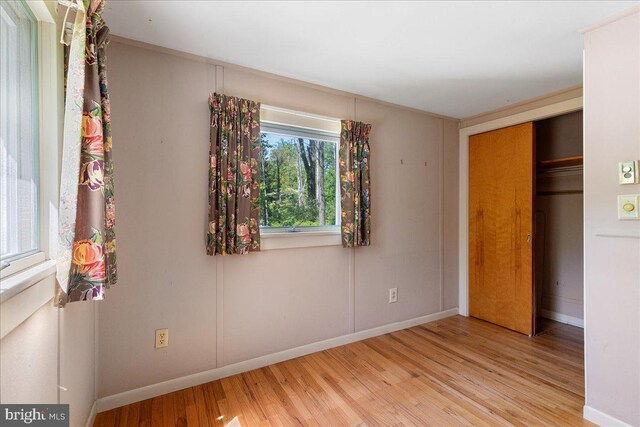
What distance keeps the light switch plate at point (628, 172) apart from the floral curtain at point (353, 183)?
152cm

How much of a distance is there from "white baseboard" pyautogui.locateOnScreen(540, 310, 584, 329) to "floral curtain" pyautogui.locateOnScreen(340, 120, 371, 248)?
7.69 feet

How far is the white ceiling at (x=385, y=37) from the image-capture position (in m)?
1.48

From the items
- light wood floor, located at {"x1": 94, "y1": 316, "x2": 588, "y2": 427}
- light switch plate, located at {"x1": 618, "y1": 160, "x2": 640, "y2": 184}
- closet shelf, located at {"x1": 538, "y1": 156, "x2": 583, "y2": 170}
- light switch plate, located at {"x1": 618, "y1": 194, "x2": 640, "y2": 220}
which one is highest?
closet shelf, located at {"x1": 538, "y1": 156, "x2": 583, "y2": 170}

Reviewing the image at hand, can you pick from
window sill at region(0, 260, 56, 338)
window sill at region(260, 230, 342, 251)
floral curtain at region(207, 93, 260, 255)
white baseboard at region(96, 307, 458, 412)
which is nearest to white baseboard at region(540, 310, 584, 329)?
white baseboard at region(96, 307, 458, 412)

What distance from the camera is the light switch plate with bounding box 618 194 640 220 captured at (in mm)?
1438

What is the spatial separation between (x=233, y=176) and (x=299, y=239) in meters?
0.71

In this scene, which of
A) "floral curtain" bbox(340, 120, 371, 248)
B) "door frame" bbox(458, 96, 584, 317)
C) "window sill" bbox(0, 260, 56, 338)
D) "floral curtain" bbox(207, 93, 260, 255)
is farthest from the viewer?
"door frame" bbox(458, 96, 584, 317)

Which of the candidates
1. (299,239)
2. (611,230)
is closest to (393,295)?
(299,239)

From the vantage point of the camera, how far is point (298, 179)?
2.39 metres

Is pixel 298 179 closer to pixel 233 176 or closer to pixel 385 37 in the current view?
pixel 233 176

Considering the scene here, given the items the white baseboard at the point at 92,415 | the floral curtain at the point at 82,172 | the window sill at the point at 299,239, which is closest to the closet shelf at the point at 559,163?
the window sill at the point at 299,239

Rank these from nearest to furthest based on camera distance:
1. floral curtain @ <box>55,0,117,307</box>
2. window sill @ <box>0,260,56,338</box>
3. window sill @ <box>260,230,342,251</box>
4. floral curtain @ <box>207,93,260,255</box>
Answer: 1. window sill @ <box>0,260,56,338</box>
2. floral curtain @ <box>55,0,117,307</box>
3. floral curtain @ <box>207,93,260,255</box>
4. window sill @ <box>260,230,342,251</box>

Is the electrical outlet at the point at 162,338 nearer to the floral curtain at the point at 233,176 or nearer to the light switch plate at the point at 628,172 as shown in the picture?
the floral curtain at the point at 233,176

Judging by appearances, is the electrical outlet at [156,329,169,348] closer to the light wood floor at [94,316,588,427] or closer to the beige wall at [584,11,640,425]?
the light wood floor at [94,316,588,427]
